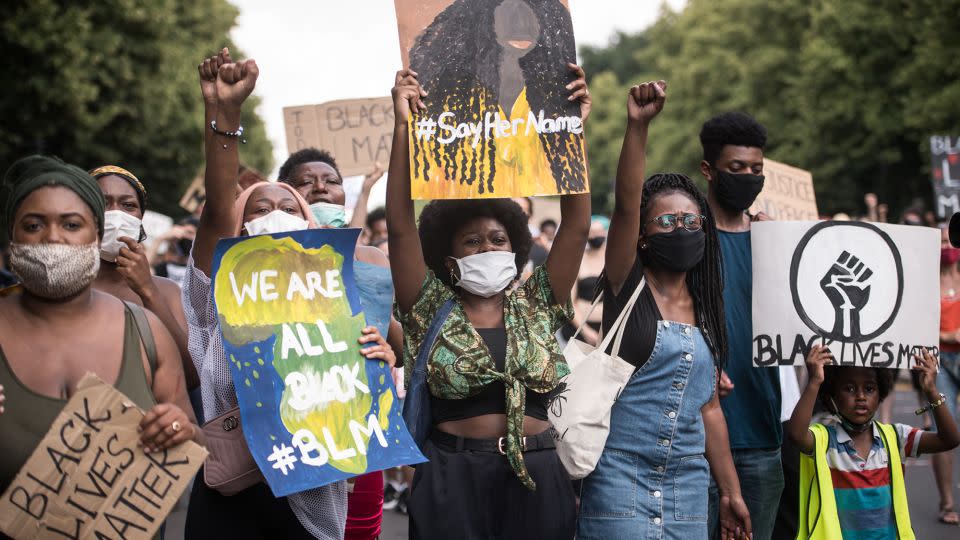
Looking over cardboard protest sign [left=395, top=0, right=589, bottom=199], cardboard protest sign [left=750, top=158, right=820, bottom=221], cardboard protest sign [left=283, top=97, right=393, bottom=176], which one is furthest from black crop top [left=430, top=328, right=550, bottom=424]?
cardboard protest sign [left=283, top=97, right=393, bottom=176]

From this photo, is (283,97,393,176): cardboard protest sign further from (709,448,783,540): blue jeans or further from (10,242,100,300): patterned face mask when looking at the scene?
(10,242,100,300): patterned face mask

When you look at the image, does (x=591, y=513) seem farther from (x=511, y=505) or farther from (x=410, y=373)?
(x=410, y=373)

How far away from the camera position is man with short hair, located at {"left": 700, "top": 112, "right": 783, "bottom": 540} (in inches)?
190

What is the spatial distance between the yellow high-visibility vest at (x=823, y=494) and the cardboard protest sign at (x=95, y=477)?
2635 mm

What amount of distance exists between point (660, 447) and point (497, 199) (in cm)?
109

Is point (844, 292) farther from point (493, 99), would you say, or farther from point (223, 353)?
point (223, 353)

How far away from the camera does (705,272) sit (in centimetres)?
470

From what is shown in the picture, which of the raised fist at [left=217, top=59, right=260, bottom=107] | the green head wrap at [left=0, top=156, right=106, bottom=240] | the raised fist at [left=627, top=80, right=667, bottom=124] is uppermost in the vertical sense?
the raised fist at [left=217, top=59, right=260, bottom=107]

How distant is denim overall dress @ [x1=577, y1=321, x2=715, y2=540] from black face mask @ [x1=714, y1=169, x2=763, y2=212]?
3.06ft

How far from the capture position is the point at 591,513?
4320 millimetres

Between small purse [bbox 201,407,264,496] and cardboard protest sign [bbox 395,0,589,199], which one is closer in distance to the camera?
small purse [bbox 201,407,264,496]

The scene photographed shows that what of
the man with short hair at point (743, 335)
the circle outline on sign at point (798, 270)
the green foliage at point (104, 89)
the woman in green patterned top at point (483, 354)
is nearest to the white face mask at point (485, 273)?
the woman in green patterned top at point (483, 354)

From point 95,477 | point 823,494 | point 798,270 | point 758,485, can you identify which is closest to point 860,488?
point 823,494

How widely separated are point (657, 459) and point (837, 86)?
29332mm
